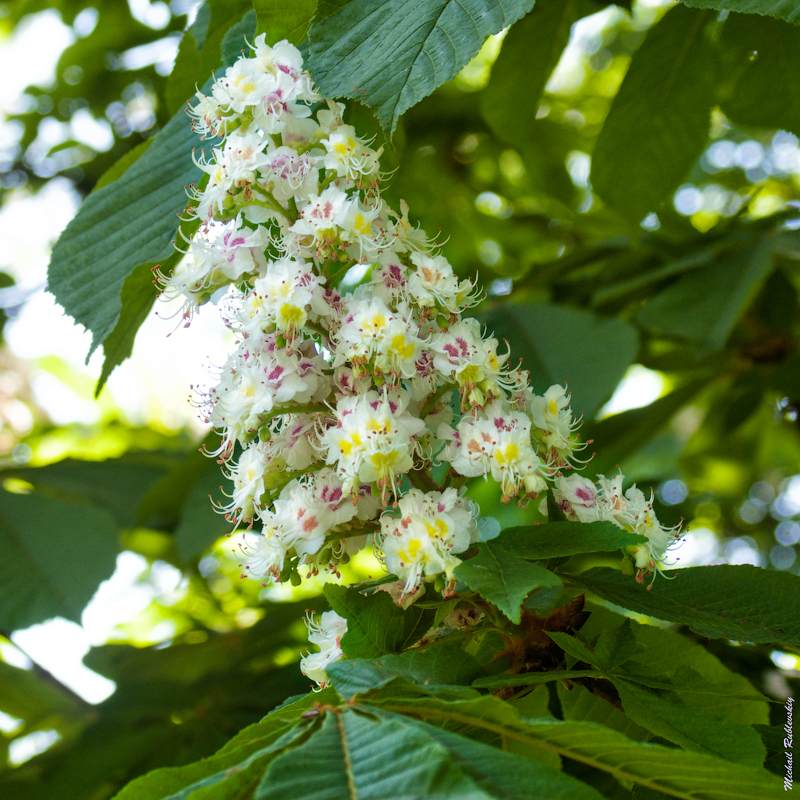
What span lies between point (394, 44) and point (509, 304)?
972 millimetres

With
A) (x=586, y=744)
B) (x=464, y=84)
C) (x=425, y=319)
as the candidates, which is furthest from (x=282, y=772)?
(x=464, y=84)

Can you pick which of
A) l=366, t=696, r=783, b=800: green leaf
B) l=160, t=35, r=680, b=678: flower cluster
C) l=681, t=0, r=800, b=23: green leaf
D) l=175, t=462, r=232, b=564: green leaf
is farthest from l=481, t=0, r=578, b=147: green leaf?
l=366, t=696, r=783, b=800: green leaf

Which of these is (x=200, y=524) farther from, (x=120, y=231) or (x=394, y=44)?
(x=394, y=44)

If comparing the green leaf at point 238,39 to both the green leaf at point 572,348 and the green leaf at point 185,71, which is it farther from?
the green leaf at point 572,348

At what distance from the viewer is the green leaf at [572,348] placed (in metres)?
1.44

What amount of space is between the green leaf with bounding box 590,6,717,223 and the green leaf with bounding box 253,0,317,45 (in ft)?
2.24

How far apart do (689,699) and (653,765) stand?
0.68 feet

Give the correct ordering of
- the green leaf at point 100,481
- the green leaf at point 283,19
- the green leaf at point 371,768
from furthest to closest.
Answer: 1. the green leaf at point 100,481
2. the green leaf at point 283,19
3. the green leaf at point 371,768

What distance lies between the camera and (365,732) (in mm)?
617

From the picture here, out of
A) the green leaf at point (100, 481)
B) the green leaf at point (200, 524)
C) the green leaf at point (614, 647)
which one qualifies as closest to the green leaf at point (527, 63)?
the green leaf at point (200, 524)

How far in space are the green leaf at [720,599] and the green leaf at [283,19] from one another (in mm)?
718

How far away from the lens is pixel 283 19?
37.4 inches

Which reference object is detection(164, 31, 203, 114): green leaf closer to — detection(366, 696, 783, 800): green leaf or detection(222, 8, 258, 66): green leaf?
detection(222, 8, 258, 66): green leaf

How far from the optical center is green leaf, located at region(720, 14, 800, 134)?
1370mm
